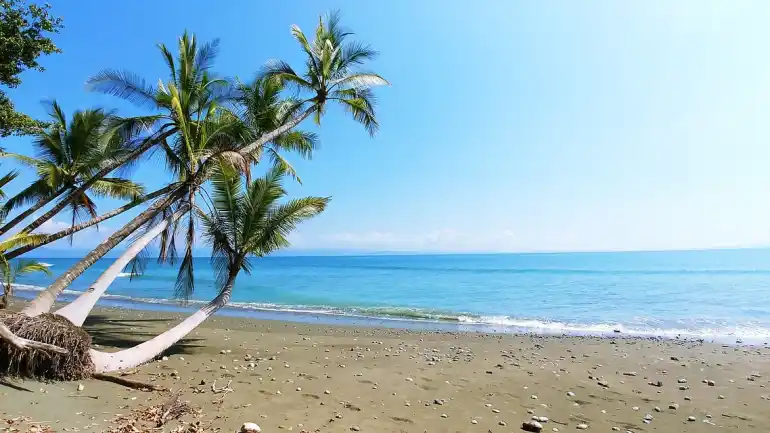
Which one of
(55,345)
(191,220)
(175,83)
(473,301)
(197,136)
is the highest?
(175,83)

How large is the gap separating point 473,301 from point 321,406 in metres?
22.0

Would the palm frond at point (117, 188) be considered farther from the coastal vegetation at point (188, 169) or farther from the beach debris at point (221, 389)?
the beach debris at point (221, 389)

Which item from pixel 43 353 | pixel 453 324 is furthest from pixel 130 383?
pixel 453 324

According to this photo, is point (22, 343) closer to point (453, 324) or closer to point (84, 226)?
point (84, 226)

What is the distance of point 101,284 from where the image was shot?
8484 mm

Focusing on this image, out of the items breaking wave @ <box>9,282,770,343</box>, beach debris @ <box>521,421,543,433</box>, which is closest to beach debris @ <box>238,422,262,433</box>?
beach debris @ <box>521,421,543,433</box>

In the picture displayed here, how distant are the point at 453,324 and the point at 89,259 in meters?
13.1

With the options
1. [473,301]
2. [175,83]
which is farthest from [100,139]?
[473,301]

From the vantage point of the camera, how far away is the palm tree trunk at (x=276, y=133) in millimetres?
12673

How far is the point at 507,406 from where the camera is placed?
7.27 metres

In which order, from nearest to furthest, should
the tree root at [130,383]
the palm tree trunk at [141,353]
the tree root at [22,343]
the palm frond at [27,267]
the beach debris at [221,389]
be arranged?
1. the tree root at [22,343]
2. the tree root at [130,383]
3. the beach debris at [221,389]
4. the palm tree trunk at [141,353]
5. the palm frond at [27,267]

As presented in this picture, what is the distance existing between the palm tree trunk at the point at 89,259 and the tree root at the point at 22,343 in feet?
4.17

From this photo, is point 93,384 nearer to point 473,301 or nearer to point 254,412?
point 254,412

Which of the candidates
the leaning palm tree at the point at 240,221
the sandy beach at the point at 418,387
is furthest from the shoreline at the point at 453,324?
the leaning palm tree at the point at 240,221
